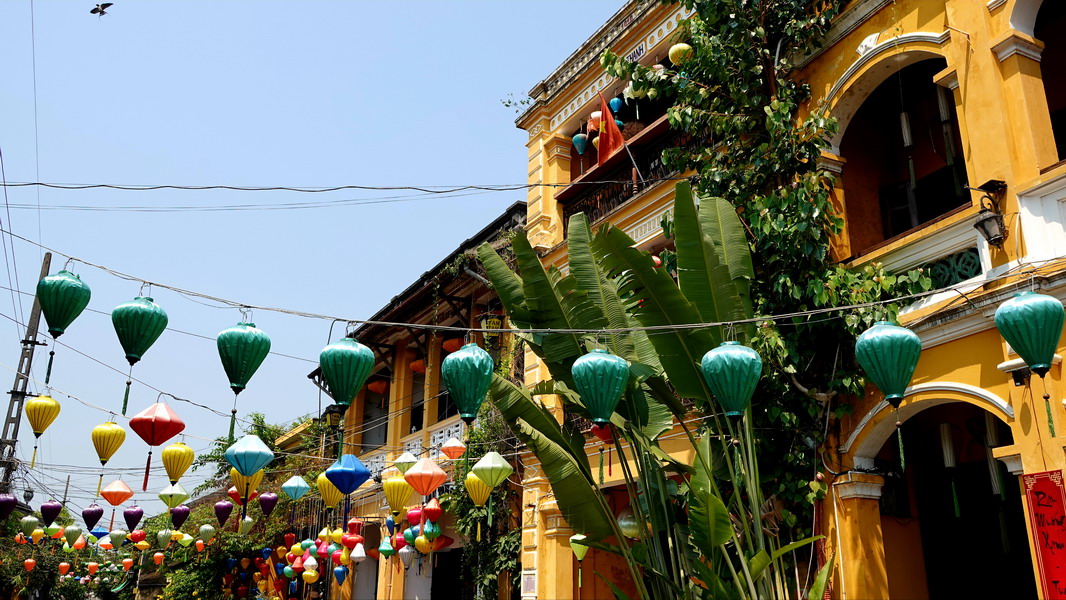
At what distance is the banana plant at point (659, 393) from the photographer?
6191 mm

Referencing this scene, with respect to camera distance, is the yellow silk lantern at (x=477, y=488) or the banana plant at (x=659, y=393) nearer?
the banana plant at (x=659, y=393)

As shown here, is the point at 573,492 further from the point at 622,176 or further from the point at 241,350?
the point at 622,176

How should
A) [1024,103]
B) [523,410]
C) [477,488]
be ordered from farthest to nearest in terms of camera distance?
[477,488]
[523,410]
[1024,103]

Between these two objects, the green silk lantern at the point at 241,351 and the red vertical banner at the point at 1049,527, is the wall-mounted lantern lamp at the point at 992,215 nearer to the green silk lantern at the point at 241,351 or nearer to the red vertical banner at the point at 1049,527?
the red vertical banner at the point at 1049,527

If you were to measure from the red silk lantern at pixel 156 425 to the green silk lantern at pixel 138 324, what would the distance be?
2006mm

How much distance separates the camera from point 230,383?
5.27 meters

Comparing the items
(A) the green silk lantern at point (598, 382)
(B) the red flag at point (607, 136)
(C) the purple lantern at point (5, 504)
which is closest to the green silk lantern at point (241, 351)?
(A) the green silk lantern at point (598, 382)

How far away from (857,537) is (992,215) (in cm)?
264

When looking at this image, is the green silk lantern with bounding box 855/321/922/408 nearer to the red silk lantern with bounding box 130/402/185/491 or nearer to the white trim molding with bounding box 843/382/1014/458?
the white trim molding with bounding box 843/382/1014/458

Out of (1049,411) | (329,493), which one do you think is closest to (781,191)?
(1049,411)

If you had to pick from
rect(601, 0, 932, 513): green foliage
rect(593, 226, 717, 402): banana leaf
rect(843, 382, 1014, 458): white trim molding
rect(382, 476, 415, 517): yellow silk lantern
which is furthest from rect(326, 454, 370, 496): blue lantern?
rect(843, 382, 1014, 458): white trim molding

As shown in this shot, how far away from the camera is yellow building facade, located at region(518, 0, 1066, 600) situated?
19.0 ft

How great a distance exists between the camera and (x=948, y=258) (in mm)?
6527

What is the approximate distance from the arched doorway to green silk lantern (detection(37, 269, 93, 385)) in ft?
19.8
